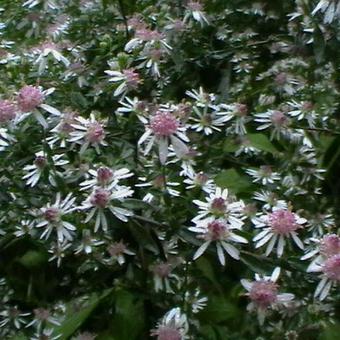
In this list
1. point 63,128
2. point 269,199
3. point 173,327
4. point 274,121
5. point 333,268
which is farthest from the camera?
point 274,121

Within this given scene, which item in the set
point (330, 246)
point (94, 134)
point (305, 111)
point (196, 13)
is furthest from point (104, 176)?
point (196, 13)

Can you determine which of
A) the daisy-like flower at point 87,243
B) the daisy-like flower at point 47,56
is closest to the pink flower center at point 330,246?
the daisy-like flower at point 87,243

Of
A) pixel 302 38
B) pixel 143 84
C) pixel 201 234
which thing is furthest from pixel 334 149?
pixel 201 234

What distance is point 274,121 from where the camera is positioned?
1852 millimetres

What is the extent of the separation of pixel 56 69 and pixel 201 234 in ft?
2.18

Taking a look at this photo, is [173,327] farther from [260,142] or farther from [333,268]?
[260,142]

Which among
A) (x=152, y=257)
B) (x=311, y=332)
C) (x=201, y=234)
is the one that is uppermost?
(x=201, y=234)

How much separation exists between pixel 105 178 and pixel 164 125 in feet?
0.40

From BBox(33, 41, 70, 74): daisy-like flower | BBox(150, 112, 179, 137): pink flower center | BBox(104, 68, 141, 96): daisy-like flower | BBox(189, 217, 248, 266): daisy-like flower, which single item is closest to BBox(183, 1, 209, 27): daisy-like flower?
BBox(33, 41, 70, 74): daisy-like flower

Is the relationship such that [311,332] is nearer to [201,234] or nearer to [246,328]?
[246,328]

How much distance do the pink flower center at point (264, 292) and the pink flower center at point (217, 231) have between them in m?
0.09

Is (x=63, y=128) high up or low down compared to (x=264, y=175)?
up

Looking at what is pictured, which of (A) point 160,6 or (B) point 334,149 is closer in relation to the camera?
(B) point 334,149

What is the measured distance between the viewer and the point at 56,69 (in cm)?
199
